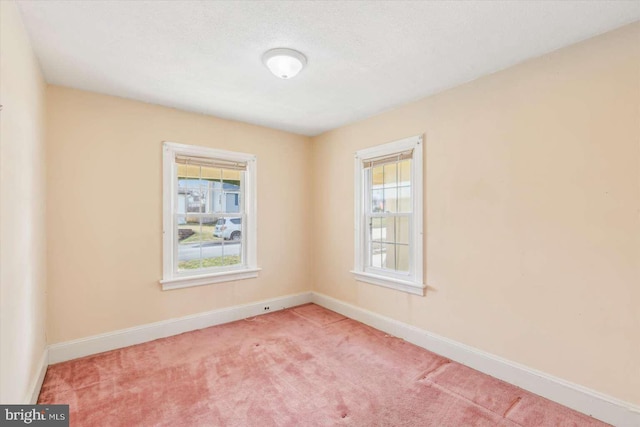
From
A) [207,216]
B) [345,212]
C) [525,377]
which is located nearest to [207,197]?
[207,216]

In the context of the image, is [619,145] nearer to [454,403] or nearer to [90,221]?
[454,403]

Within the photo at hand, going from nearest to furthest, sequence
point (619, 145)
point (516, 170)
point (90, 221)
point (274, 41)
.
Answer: point (619, 145), point (274, 41), point (516, 170), point (90, 221)

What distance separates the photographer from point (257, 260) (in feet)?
13.5

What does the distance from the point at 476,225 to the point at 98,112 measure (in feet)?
12.3

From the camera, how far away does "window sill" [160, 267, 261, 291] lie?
339 cm

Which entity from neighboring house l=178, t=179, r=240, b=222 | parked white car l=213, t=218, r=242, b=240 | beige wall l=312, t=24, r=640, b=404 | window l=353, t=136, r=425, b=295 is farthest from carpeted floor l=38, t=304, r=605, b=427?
neighboring house l=178, t=179, r=240, b=222

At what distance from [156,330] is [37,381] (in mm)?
1066

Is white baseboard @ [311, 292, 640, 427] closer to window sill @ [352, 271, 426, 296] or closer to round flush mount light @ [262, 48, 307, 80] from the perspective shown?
window sill @ [352, 271, 426, 296]

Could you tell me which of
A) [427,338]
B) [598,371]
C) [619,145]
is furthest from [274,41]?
[598,371]

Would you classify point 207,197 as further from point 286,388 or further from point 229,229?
point 286,388

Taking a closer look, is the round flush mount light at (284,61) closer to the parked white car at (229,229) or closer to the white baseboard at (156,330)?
the parked white car at (229,229)

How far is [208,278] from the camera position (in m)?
3.66

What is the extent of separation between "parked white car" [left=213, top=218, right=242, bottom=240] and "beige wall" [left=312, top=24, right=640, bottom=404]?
2.25m

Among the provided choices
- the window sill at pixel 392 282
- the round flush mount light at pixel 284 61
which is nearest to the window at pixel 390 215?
the window sill at pixel 392 282
